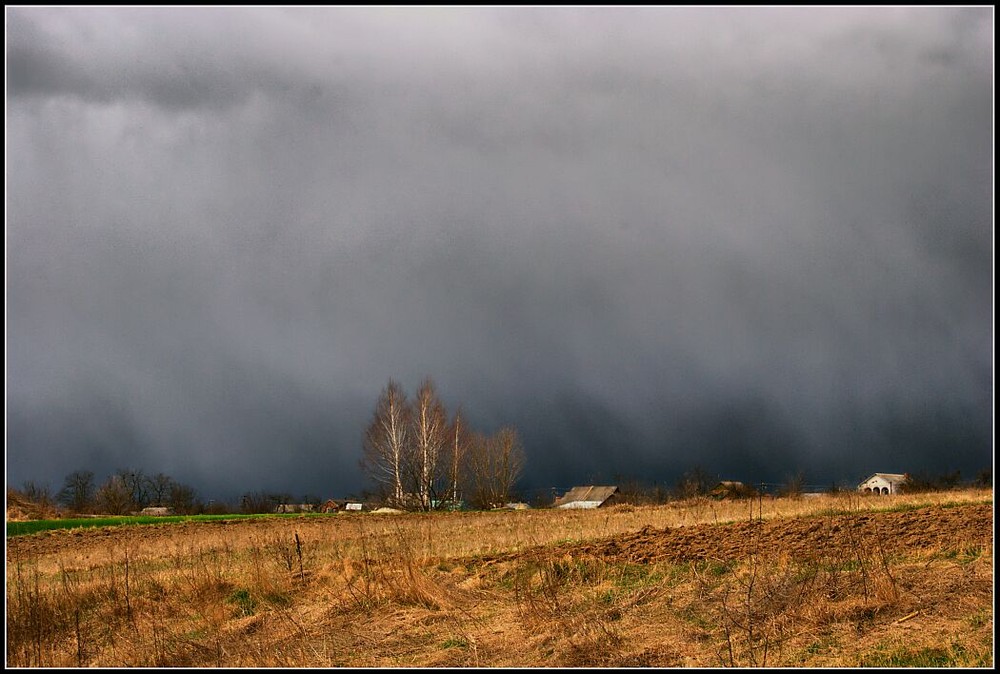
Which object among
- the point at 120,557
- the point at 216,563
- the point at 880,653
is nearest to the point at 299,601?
the point at 216,563

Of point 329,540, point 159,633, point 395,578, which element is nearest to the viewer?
point 159,633

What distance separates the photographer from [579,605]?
12242mm

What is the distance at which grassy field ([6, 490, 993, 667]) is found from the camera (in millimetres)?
9844

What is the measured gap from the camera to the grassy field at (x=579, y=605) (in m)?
9.84

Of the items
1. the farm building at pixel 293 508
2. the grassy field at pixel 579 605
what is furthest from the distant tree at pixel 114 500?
the grassy field at pixel 579 605

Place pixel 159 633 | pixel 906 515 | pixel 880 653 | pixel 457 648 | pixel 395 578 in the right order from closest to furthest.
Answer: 1. pixel 880 653
2. pixel 457 648
3. pixel 159 633
4. pixel 395 578
5. pixel 906 515

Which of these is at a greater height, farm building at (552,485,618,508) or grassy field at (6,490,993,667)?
grassy field at (6,490,993,667)

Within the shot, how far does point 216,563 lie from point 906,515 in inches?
574

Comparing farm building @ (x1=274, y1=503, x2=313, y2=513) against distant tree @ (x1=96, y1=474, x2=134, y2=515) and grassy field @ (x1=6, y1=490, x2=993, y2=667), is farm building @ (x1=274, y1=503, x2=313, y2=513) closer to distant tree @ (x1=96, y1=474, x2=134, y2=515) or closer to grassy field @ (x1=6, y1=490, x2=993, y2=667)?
distant tree @ (x1=96, y1=474, x2=134, y2=515)

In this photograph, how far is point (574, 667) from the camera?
945 cm

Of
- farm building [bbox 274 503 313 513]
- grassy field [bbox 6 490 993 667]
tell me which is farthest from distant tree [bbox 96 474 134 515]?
grassy field [bbox 6 490 993 667]

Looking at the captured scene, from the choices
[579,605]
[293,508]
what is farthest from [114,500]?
[579,605]

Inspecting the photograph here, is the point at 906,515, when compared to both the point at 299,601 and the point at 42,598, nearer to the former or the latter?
the point at 299,601

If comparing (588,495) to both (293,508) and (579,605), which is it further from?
(579,605)
